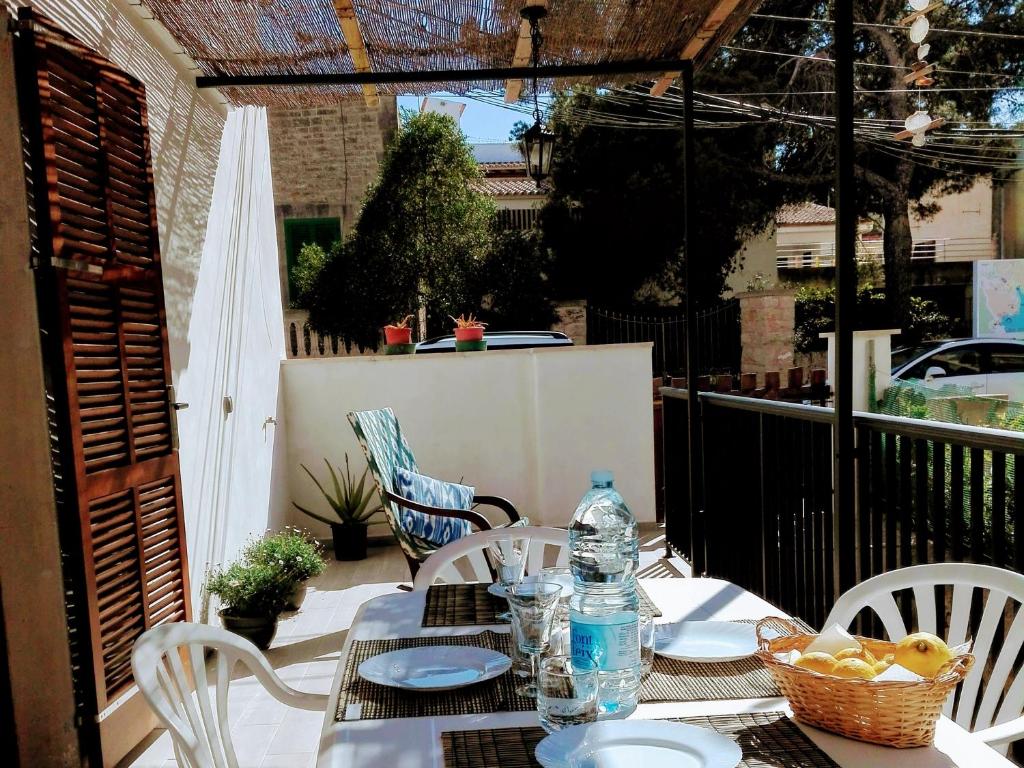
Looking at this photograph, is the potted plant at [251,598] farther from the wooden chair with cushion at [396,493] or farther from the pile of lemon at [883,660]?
the pile of lemon at [883,660]

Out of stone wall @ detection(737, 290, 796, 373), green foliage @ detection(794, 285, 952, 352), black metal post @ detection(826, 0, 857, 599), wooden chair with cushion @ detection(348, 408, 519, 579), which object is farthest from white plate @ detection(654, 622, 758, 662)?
green foliage @ detection(794, 285, 952, 352)

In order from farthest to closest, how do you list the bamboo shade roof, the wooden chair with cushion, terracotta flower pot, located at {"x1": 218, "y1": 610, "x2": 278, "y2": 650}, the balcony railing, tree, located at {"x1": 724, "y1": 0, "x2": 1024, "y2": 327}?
Result: the balcony railing
tree, located at {"x1": 724, "y1": 0, "x2": 1024, "y2": 327}
the wooden chair with cushion
terracotta flower pot, located at {"x1": 218, "y1": 610, "x2": 278, "y2": 650}
the bamboo shade roof

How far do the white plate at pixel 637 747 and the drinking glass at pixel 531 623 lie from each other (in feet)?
0.70

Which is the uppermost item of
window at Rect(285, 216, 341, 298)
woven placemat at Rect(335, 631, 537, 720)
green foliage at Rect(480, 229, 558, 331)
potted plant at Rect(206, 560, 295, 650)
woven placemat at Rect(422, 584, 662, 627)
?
window at Rect(285, 216, 341, 298)

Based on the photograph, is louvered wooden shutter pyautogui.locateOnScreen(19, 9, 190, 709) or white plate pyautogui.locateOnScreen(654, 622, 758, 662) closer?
white plate pyautogui.locateOnScreen(654, 622, 758, 662)

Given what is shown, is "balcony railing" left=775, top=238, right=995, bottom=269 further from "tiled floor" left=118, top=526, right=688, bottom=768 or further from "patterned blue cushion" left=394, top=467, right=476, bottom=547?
"patterned blue cushion" left=394, top=467, right=476, bottom=547

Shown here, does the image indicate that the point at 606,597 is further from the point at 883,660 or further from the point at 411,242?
the point at 411,242

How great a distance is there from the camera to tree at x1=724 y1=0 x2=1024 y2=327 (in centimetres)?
1409

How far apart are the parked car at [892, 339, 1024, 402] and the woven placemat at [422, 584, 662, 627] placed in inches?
362

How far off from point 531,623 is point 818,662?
421mm

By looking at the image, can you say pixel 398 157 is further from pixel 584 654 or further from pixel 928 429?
pixel 584 654

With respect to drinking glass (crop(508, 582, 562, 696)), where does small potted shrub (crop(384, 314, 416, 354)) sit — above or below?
above

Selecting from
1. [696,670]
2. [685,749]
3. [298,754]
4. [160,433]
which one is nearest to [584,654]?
[685,749]

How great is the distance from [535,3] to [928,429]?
6.26 ft
